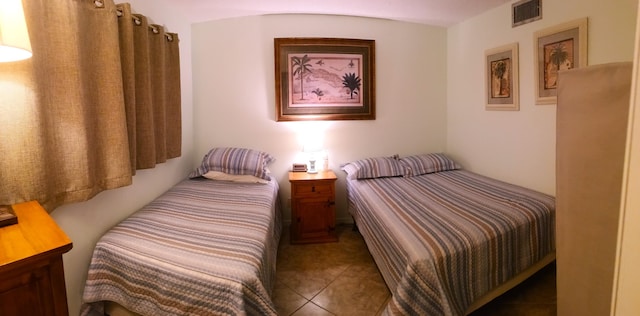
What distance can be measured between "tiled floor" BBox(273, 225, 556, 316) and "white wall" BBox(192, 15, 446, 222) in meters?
0.82

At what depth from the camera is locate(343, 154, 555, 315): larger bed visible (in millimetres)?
1388

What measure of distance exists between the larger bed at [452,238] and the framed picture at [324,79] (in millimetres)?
956

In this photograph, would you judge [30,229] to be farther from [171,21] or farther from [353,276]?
[171,21]

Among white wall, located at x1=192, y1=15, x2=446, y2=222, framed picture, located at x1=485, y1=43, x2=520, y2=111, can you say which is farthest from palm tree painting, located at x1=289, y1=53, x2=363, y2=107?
framed picture, located at x1=485, y1=43, x2=520, y2=111

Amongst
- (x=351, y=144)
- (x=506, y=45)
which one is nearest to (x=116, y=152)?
(x=351, y=144)

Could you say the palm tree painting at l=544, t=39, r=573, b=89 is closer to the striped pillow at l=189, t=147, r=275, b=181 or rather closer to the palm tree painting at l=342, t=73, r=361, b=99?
the palm tree painting at l=342, t=73, r=361, b=99

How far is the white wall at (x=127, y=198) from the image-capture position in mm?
1483

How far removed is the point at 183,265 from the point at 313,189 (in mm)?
1588

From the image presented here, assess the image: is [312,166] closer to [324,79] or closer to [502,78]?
[324,79]

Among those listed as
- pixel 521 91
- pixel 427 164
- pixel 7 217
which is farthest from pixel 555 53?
pixel 7 217

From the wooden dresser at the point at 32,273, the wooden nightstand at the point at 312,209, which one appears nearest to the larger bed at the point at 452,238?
the wooden nightstand at the point at 312,209

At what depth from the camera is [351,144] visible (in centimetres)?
321

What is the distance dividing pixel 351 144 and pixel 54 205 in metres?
2.47

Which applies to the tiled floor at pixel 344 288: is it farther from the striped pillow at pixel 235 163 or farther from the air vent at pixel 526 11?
the air vent at pixel 526 11
